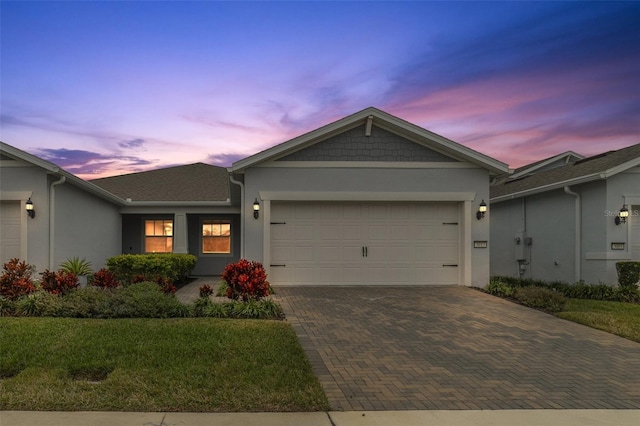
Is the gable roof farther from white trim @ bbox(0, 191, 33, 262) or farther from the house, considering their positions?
white trim @ bbox(0, 191, 33, 262)

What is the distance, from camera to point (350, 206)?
40.0 feet

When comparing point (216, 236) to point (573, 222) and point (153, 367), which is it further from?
point (573, 222)

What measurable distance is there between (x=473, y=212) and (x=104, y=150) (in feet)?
57.1

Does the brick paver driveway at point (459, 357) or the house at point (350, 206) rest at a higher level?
the house at point (350, 206)

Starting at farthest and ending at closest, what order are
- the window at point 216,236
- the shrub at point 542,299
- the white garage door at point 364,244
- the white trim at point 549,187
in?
1. the window at point 216,236
2. the white garage door at point 364,244
3. the white trim at point 549,187
4. the shrub at point 542,299

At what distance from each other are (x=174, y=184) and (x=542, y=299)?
14.7 meters

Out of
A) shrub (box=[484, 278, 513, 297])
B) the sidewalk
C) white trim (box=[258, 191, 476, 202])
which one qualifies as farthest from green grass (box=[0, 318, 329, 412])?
shrub (box=[484, 278, 513, 297])

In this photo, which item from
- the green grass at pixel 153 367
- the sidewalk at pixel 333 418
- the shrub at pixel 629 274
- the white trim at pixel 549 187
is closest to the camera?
the sidewalk at pixel 333 418

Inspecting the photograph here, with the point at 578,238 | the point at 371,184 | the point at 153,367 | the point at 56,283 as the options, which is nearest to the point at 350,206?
the point at 371,184

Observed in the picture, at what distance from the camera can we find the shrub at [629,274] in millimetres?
10820

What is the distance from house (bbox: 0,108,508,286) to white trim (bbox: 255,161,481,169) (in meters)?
0.03

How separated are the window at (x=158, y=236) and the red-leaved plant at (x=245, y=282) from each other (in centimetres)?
974

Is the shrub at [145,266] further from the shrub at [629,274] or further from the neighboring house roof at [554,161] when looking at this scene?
the neighboring house roof at [554,161]

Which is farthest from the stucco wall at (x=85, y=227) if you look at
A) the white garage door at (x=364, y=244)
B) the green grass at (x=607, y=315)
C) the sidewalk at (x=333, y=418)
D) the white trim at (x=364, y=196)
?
the green grass at (x=607, y=315)
